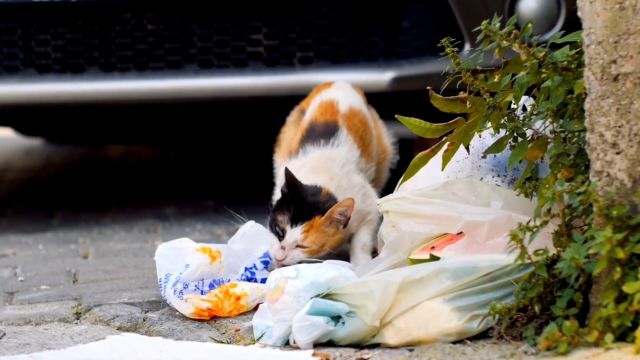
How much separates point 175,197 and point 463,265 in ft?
8.92

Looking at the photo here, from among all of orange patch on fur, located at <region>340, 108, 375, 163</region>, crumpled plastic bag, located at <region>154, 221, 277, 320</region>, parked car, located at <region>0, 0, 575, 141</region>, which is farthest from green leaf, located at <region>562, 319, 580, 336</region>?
parked car, located at <region>0, 0, 575, 141</region>

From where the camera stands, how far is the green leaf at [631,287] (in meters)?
2.50

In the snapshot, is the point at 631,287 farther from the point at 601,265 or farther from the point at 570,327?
the point at 570,327

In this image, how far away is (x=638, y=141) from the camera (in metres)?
2.59

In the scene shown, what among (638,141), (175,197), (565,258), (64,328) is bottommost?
(175,197)

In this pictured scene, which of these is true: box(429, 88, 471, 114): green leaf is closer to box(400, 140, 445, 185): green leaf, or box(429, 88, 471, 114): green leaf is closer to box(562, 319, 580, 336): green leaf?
box(400, 140, 445, 185): green leaf

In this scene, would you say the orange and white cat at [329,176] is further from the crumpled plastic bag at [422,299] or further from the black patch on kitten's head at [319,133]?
the crumpled plastic bag at [422,299]

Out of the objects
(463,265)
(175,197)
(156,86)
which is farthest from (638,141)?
(175,197)

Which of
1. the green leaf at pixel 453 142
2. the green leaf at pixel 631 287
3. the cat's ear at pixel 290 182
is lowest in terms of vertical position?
the cat's ear at pixel 290 182

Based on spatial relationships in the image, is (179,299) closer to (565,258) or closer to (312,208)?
(312,208)

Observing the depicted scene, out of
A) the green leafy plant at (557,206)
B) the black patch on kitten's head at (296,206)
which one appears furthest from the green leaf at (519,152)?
the black patch on kitten's head at (296,206)

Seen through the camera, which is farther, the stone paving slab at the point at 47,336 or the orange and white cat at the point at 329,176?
the orange and white cat at the point at 329,176

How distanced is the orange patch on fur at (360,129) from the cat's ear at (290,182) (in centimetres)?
56

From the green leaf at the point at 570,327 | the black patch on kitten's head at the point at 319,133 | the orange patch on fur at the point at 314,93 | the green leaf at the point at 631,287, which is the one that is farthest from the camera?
the orange patch on fur at the point at 314,93
